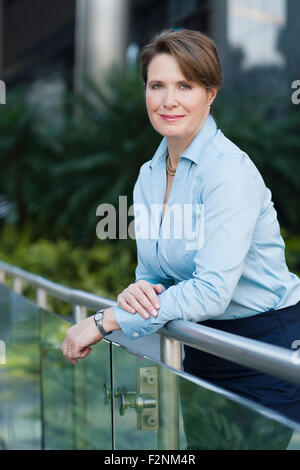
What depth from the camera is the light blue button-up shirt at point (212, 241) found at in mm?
1663

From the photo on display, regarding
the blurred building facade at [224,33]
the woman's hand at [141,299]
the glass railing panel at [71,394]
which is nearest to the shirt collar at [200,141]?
the woman's hand at [141,299]

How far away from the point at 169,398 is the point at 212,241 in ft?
1.48

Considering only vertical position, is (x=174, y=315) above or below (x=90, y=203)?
below

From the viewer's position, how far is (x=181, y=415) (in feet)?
5.64

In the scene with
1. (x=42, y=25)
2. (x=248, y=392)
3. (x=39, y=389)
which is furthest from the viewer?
(x=42, y=25)

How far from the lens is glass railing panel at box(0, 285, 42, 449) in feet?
12.2

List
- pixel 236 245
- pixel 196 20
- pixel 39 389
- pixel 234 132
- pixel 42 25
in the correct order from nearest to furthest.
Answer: pixel 236 245 → pixel 39 389 → pixel 234 132 → pixel 196 20 → pixel 42 25

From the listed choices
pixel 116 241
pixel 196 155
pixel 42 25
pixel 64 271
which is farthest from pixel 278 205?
pixel 42 25

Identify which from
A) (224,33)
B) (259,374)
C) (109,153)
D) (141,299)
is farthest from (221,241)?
(224,33)

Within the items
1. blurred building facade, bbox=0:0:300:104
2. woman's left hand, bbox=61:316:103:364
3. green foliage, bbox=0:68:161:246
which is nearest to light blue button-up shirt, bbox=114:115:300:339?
woman's left hand, bbox=61:316:103:364

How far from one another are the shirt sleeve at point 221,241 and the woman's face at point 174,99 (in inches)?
9.3
